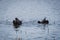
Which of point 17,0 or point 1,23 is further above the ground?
point 17,0

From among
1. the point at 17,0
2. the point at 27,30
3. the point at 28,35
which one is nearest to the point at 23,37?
the point at 28,35

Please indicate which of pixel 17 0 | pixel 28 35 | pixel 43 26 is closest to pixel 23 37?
pixel 28 35

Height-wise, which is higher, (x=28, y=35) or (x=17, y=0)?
(x=17, y=0)

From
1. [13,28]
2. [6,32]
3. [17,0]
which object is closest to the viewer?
[6,32]

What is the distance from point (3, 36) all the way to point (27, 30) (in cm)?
340

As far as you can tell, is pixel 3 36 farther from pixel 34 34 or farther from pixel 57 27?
pixel 57 27

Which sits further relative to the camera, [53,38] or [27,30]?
[27,30]

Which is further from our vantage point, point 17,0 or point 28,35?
point 17,0

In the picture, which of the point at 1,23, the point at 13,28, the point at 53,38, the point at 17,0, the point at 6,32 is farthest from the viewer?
the point at 17,0

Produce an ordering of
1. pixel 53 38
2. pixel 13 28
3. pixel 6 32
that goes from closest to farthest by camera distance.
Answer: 1. pixel 53 38
2. pixel 6 32
3. pixel 13 28

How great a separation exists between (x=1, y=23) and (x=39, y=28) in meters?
5.27

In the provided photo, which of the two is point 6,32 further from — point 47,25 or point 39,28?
point 47,25

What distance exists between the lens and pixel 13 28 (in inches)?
1112

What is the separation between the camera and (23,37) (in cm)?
→ 2448
